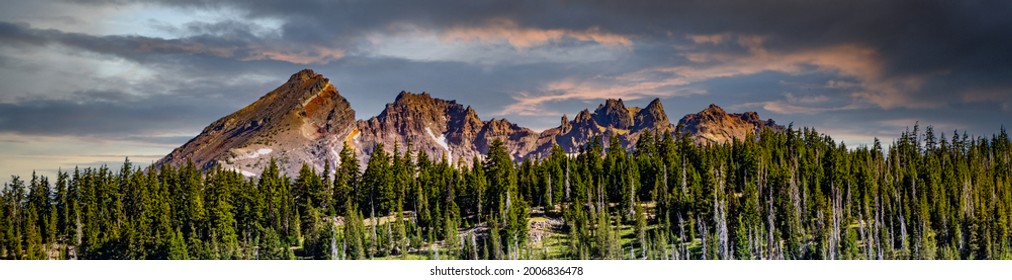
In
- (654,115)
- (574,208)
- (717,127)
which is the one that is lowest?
(574,208)

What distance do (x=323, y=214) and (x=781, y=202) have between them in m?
26.7

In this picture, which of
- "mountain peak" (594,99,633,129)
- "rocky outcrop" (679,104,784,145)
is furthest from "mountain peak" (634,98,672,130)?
"rocky outcrop" (679,104,784,145)

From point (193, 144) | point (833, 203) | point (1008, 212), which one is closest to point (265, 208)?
point (833, 203)

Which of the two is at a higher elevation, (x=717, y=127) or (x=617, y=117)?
(x=617, y=117)

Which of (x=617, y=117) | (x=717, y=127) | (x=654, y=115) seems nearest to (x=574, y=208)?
(x=654, y=115)

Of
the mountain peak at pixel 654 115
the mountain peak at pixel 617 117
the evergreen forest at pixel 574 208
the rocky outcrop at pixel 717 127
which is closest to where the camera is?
the mountain peak at pixel 654 115

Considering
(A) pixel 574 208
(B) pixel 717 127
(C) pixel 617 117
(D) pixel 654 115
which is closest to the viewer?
(A) pixel 574 208

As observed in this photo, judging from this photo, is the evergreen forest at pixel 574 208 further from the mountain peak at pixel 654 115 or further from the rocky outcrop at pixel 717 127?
the rocky outcrop at pixel 717 127

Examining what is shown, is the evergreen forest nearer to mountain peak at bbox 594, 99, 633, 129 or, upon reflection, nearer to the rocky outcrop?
the rocky outcrop

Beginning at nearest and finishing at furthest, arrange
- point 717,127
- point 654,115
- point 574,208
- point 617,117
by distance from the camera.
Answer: point 574,208
point 654,115
point 717,127
point 617,117

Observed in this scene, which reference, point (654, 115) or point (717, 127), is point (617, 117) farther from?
point (654, 115)

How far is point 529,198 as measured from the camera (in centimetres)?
5344

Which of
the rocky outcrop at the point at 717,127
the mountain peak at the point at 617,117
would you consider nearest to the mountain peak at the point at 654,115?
the mountain peak at the point at 617,117

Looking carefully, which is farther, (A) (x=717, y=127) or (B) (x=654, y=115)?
(A) (x=717, y=127)
